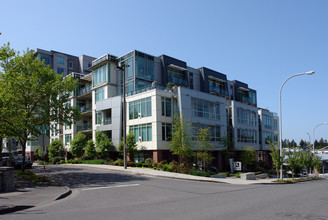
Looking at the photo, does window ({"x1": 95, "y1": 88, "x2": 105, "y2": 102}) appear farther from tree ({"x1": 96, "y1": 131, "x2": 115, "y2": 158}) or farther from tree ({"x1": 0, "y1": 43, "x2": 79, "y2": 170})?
tree ({"x1": 0, "y1": 43, "x2": 79, "y2": 170})

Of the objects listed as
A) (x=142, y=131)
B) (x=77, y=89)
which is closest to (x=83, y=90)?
(x=77, y=89)

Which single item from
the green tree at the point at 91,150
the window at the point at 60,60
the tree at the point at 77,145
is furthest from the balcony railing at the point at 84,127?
the window at the point at 60,60

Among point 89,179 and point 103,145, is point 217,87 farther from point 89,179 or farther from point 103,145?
point 89,179

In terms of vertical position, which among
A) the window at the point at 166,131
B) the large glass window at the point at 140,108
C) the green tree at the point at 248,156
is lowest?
the green tree at the point at 248,156

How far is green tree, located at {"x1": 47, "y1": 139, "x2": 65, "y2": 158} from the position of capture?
145ft

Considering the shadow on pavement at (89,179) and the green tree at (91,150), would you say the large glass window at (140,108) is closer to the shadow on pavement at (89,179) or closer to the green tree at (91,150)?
the green tree at (91,150)

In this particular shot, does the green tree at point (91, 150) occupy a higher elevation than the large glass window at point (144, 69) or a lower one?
lower

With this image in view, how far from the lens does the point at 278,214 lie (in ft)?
27.5

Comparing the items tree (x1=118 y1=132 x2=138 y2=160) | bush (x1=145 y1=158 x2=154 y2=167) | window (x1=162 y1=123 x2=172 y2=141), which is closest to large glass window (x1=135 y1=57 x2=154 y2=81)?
window (x1=162 y1=123 x2=172 y2=141)

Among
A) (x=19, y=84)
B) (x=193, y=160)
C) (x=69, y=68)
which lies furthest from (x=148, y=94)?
(x=69, y=68)

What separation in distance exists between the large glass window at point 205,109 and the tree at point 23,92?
17574mm

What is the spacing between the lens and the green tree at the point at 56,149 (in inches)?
1740

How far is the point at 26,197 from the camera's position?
1145 centimetres

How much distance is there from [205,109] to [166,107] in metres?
6.31
